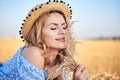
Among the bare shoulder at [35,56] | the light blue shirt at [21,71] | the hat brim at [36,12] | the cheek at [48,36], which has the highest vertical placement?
the hat brim at [36,12]

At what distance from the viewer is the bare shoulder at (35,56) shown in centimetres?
328

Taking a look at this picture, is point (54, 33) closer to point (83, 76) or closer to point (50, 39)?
point (50, 39)

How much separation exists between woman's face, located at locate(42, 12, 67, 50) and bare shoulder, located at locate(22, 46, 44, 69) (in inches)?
4.4

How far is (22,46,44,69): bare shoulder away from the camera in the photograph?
328cm

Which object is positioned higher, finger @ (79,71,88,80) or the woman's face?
the woman's face

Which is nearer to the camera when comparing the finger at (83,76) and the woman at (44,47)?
the finger at (83,76)

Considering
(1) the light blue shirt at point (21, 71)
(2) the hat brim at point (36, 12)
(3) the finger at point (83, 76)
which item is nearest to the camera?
(3) the finger at point (83, 76)

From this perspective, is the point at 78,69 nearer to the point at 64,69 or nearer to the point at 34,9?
the point at 64,69

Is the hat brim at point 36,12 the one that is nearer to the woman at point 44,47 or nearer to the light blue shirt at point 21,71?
the woman at point 44,47

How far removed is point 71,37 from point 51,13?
28 cm

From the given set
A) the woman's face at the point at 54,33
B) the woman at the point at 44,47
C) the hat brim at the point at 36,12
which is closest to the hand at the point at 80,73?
the woman at the point at 44,47

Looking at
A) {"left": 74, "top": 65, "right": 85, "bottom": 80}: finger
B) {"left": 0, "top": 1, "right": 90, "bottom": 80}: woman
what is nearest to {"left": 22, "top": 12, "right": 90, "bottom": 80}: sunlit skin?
{"left": 0, "top": 1, "right": 90, "bottom": 80}: woman

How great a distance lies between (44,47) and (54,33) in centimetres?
15

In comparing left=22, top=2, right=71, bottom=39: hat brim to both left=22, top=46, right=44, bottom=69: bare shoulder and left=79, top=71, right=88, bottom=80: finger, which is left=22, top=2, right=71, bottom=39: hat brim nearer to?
left=22, top=46, right=44, bottom=69: bare shoulder
